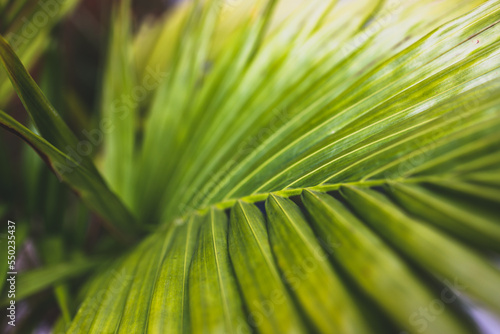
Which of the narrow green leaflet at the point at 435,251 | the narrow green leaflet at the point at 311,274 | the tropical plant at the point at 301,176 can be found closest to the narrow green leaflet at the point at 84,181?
the tropical plant at the point at 301,176

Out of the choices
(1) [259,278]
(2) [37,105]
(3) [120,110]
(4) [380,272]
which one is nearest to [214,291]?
(1) [259,278]

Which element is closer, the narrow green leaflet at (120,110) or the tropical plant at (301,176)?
the tropical plant at (301,176)

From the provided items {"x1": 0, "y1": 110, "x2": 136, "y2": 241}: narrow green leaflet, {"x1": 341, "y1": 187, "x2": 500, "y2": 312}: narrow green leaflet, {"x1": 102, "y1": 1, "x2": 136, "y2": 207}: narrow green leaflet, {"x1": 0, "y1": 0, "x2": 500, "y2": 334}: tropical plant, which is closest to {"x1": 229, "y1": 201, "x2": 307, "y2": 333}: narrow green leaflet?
{"x1": 0, "y1": 0, "x2": 500, "y2": 334}: tropical plant

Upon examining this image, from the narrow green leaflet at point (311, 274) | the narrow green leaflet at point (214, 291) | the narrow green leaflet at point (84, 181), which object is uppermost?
the narrow green leaflet at point (84, 181)

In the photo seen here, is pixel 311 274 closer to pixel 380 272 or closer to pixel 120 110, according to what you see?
pixel 380 272

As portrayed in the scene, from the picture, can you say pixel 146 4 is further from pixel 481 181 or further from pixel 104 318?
pixel 481 181

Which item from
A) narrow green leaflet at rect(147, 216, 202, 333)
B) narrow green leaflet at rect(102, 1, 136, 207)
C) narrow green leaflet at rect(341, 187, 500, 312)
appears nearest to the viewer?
narrow green leaflet at rect(341, 187, 500, 312)

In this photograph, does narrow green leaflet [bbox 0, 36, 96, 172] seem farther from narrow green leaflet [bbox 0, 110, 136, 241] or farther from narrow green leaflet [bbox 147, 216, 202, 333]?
narrow green leaflet [bbox 147, 216, 202, 333]

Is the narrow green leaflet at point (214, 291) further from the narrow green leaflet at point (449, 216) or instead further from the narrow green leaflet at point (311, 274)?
the narrow green leaflet at point (449, 216)
